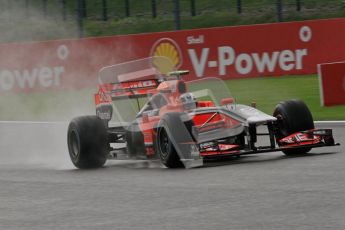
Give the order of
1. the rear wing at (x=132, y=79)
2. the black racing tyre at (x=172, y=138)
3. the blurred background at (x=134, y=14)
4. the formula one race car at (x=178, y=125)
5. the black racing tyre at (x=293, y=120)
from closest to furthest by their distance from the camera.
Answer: the black racing tyre at (x=172, y=138) → the formula one race car at (x=178, y=125) → the black racing tyre at (x=293, y=120) → the rear wing at (x=132, y=79) → the blurred background at (x=134, y=14)

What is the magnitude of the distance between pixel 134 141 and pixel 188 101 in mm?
804

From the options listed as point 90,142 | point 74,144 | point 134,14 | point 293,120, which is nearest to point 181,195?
point 293,120

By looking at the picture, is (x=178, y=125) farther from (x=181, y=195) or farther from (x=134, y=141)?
(x=181, y=195)

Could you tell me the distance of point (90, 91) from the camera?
25.2m

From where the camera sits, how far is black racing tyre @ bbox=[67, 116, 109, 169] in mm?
12883

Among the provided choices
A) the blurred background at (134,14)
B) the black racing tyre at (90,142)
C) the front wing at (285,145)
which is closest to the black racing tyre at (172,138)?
the front wing at (285,145)

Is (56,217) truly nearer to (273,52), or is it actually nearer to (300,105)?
(300,105)

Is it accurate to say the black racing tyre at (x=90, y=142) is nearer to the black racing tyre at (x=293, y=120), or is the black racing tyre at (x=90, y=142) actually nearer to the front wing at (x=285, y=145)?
the front wing at (x=285, y=145)

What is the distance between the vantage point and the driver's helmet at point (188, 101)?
41.4ft

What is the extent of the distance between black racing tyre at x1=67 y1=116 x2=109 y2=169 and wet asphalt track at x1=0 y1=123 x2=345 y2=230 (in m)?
0.22

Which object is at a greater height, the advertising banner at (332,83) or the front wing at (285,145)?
the advertising banner at (332,83)

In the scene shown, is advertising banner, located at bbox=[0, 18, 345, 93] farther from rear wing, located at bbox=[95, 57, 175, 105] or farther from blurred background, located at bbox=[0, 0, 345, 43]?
rear wing, located at bbox=[95, 57, 175, 105]

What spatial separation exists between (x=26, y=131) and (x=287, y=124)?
816 centimetres

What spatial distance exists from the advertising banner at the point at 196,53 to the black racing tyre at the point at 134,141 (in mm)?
11739
